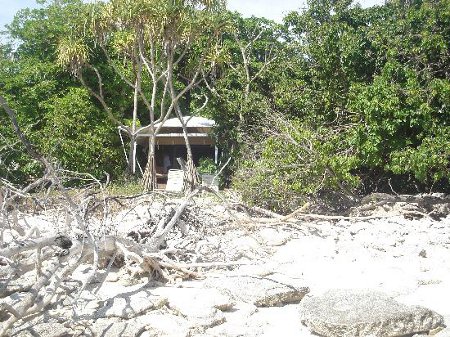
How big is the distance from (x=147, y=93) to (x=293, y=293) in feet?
46.0

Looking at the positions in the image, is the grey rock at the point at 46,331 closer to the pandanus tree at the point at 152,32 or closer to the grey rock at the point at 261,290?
the grey rock at the point at 261,290

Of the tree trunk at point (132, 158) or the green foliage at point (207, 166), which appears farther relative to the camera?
the green foliage at point (207, 166)

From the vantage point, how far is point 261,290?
21.9 ft

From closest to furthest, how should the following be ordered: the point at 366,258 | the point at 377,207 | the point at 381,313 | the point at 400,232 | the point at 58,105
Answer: the point at 381,313
the point at 366,258
the point at 400,232
the point at 377,207
the point at 58,105

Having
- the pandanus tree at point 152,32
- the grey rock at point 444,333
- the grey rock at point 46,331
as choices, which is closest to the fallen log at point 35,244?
the grey rock at point 46,331

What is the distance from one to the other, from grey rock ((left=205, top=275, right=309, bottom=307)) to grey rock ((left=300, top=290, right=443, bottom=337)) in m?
0.70

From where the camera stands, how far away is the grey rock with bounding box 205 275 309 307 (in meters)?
6.59

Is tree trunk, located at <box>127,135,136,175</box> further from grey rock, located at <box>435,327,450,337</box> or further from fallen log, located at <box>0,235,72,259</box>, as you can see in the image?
grey rock, located at <box>435,327,450,337</box>

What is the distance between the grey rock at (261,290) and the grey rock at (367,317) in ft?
2.29

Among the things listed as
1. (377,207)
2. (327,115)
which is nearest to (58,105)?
(327,115)

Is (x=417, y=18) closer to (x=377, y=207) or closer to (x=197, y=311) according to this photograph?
(x=377, y=207)

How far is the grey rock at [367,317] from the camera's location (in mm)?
5434

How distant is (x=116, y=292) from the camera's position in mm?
6863

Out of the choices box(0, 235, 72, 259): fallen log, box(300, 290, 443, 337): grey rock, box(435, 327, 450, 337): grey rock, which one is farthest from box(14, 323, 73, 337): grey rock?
box(435, 327, 450, 337): grey rock
